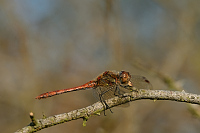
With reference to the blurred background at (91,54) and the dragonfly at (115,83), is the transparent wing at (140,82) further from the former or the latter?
the blurred background at (91,54)

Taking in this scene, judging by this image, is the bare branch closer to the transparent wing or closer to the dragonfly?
the dragonfly

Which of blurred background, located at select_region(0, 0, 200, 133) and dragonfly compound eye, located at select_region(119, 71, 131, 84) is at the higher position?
blurred background, located at select_region(0, 0, 200, 133)

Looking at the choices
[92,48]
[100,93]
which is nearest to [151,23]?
[92,48]

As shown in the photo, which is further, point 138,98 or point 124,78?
point 124,78

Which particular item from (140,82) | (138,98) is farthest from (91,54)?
(138,98)

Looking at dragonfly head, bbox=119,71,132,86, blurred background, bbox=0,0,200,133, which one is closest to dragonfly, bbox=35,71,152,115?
dragonfly head, bbox=119,71,132,86

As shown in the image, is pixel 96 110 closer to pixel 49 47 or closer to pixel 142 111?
pixel 142 111

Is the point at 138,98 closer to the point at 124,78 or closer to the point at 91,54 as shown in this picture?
the point at 124,78

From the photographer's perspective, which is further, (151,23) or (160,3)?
(151,23)
